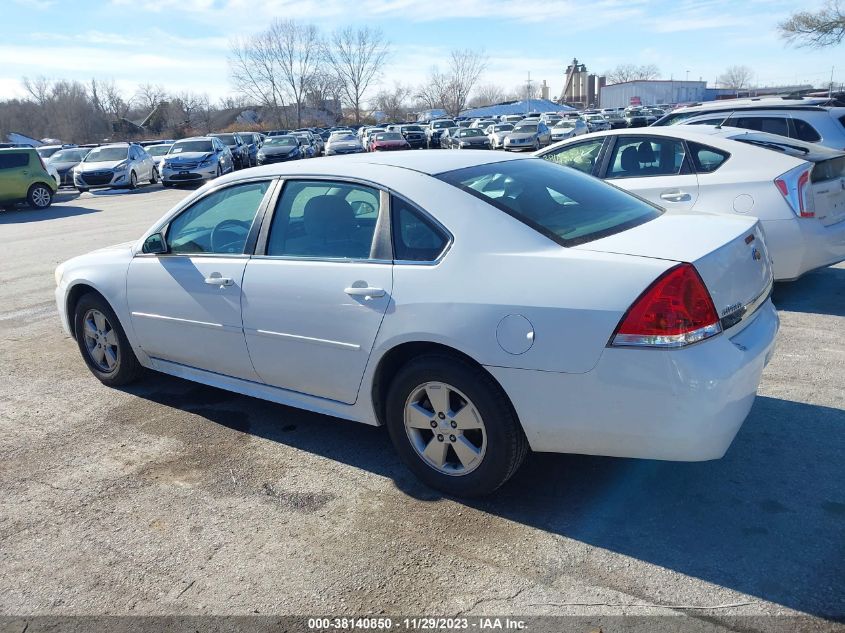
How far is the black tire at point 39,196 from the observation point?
65.7 feet

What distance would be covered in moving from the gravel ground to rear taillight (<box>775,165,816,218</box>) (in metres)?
1.89

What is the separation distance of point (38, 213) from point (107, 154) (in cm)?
670

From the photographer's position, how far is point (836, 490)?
11.0ft

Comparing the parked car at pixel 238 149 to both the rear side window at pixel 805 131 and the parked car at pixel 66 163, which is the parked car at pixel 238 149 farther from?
the rear side window at pixel 805 131

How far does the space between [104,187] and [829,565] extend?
1017 inches

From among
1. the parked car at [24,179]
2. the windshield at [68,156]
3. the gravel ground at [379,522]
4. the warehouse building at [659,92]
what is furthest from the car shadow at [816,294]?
the warehouse building at [659,92]

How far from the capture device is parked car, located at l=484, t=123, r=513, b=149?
129 feet

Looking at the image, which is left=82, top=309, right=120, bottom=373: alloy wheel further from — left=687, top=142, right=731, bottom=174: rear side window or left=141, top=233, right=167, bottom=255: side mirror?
left=687, top=142, right=731, bottom=174: rear side window

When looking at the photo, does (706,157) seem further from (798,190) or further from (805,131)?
(805,131)

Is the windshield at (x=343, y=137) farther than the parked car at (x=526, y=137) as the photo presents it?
No

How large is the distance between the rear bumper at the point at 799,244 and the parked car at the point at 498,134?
33.4 meters

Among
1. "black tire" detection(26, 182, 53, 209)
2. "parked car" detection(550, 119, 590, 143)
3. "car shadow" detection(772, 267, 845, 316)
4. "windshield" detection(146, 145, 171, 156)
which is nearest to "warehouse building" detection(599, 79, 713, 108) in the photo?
"parked car" detection(550, 119, 590, 143)

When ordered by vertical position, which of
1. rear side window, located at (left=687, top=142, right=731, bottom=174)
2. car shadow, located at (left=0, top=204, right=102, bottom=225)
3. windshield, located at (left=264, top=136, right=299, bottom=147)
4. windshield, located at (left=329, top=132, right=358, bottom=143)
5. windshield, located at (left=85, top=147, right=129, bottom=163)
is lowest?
car shadow, located at (left=0, top=204, right=102, bottom=225)

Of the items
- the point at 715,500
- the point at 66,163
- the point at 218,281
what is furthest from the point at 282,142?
the point at 715,500
